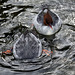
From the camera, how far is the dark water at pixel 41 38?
9.71m

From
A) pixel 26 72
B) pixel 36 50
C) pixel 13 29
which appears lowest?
pixel 26 72

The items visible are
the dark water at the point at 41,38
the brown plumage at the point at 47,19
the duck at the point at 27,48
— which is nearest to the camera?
the dark water at the point at 41,38

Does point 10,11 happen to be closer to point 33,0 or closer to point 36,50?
point 33,0

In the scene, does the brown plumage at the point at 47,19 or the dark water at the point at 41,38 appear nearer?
the dark water at the point at 41,38

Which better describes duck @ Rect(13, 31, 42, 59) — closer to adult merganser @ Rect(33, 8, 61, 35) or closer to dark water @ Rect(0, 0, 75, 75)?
dark water @ Rect(0, 0, 75, 75)

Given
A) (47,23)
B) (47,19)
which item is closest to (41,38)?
(47,23)

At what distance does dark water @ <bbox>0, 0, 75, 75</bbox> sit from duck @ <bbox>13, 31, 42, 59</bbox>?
26cm

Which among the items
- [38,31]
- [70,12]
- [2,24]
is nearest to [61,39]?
[38,31]

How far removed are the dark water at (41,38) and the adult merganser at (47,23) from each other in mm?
383

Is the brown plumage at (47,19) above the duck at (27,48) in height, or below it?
above

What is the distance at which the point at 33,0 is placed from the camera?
49.0 feet

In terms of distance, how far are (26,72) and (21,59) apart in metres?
0.73

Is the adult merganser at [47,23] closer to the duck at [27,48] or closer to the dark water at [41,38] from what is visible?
the dark water at [41,38]

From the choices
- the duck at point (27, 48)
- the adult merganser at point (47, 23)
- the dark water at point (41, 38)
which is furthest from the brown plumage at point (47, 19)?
the duck at point (27, 48)
